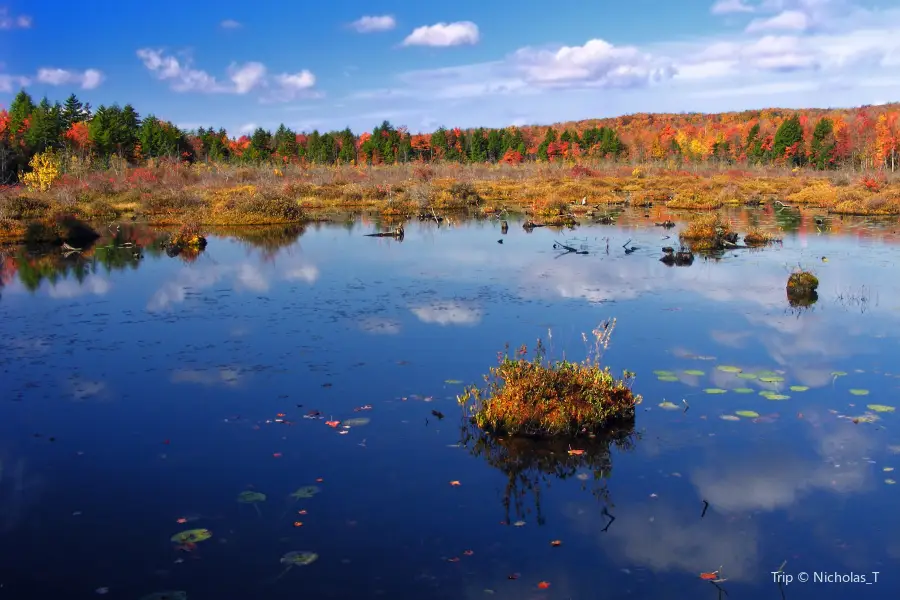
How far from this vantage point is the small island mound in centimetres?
839

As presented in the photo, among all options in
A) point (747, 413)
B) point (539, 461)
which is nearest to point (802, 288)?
point (747, 413)

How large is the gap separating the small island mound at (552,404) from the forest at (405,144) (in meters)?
57.0

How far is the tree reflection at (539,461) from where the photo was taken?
694 centimetres

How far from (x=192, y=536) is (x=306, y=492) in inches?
45.6

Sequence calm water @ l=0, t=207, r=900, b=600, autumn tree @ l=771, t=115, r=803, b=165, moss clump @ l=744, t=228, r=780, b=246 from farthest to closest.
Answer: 1. autumn tree @ l=771, t=115, r=803, b=165
2. moss clump @ l=744, t=228, r=780, b=246
3. calm water @ l=0, t=207, r=900, b=600

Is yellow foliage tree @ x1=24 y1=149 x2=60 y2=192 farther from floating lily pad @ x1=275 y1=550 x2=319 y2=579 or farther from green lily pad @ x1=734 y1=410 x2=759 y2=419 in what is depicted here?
green lily pad @ x1=734 y1=410 x2=759 y2=419

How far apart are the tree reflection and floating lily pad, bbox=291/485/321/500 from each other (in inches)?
72.9

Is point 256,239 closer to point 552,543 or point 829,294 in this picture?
point 829,294

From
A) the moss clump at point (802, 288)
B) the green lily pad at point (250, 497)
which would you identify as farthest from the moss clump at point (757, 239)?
the green lily pad at point (250, 497)

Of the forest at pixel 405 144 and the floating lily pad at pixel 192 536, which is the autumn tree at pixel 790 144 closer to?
the forest at pixel 405 144

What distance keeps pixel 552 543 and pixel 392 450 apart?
2.41 metres

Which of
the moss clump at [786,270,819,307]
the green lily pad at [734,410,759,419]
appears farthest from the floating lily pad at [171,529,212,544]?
the moss clump at [786,270,819,307]

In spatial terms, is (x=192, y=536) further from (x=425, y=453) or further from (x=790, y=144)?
(x=790, y=144)

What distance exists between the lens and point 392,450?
792 centimetres
